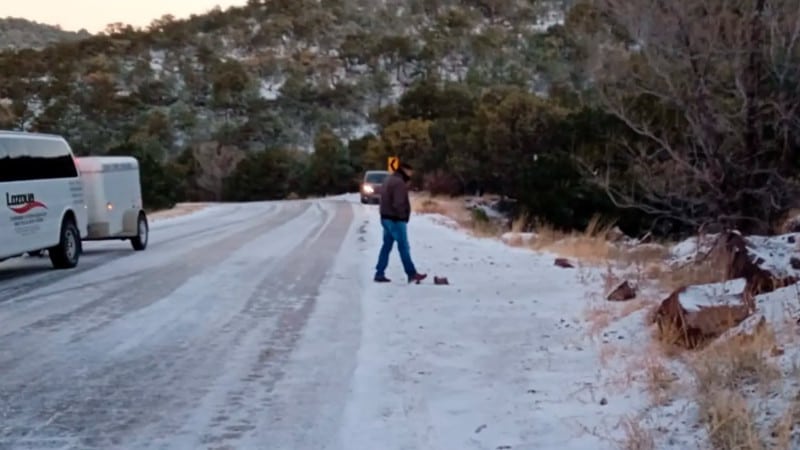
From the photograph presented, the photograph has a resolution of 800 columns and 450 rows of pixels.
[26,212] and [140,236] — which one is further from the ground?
[26,212]

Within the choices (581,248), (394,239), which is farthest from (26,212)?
(581,248)

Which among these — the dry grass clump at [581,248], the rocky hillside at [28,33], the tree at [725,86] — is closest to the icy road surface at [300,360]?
the dry grass clump at [581,248]

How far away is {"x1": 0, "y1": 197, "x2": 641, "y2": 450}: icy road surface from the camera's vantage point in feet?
21.5

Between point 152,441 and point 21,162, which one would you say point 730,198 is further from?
point 21,162

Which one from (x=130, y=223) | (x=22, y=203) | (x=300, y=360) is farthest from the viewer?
(x=130, y=223)

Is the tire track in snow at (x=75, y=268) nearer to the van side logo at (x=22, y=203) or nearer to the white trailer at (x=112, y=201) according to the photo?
the white trailer at (x=112, y=201)

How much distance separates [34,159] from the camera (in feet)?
54.4

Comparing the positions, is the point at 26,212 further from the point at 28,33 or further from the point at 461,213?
the point at 28,33

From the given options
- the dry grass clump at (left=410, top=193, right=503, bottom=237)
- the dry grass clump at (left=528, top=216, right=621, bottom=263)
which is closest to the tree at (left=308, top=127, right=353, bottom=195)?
the dry grass clump at (left=410, top=193, right=503, bottom=237)

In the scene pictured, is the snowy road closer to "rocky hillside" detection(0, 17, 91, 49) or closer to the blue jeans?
the blue jeans

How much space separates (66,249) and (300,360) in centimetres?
966

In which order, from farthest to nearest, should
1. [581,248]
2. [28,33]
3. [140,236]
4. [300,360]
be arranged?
[28,33] → [140,236] → [581,248] → [300,360]

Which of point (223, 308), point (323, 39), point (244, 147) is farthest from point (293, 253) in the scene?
point (323, 39)

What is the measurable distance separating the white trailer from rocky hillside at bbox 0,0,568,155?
42798 mm
